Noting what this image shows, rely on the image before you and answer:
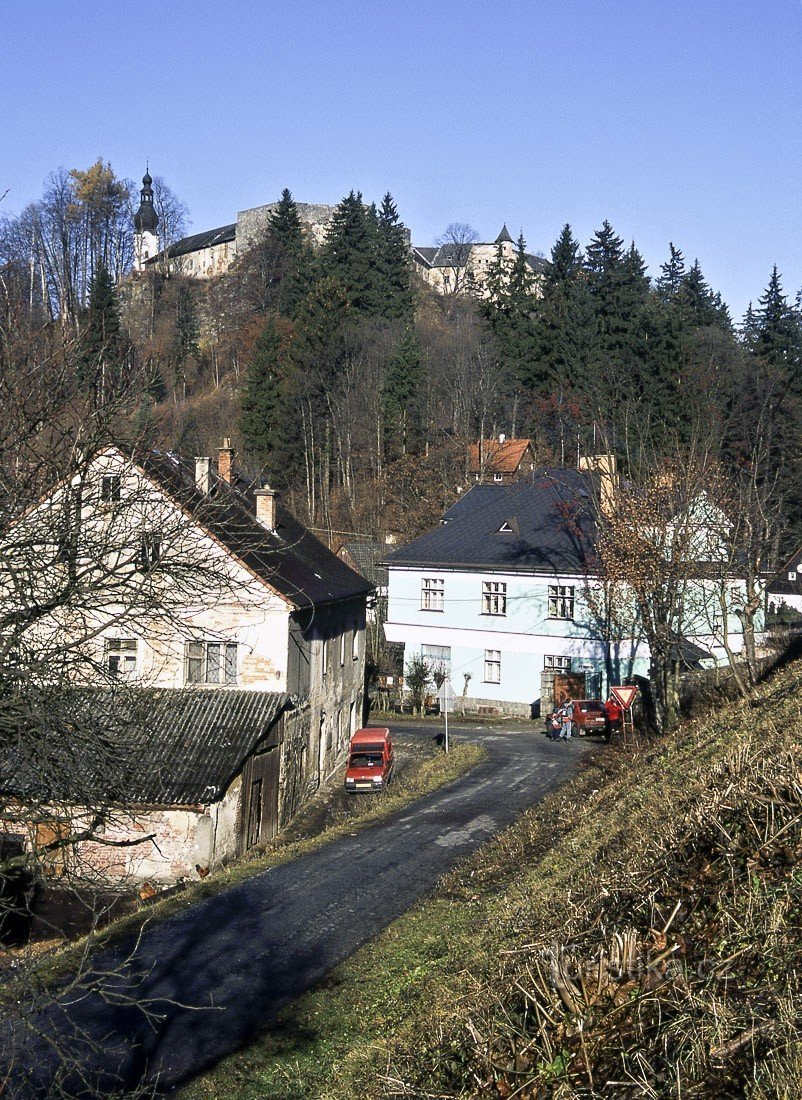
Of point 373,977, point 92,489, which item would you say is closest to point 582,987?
point 373,977

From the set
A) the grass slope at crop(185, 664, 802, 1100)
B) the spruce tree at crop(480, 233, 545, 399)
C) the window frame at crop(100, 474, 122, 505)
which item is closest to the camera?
the grass slope at crop(185, 664, 802, 1100)

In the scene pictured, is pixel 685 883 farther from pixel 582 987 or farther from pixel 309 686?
pixel 309 686

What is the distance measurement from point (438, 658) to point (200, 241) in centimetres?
8417

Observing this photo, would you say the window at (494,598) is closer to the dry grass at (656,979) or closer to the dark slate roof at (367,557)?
the dark slate roof at (367,557)

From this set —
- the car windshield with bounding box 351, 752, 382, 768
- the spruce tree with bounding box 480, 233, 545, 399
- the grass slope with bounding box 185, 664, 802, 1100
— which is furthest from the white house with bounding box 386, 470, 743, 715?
the grass slope with bounding box 185, 664, 802, 1100

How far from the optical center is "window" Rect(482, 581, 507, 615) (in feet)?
152

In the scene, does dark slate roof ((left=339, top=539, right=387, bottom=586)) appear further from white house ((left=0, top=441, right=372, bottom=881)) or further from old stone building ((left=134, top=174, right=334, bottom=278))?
old stone building ((left=134, top=174, right=334, bottom=278))

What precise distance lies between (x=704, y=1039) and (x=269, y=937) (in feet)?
36.3

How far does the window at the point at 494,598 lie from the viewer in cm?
4638

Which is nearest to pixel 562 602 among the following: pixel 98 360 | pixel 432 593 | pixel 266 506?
pixel 432 593

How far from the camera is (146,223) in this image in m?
119

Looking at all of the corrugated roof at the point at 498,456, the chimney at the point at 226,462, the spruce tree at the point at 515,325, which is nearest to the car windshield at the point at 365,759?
the chimney at the point at 226,462

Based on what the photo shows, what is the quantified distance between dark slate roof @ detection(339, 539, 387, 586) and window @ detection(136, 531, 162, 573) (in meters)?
45.1

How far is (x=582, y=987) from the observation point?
610cm
